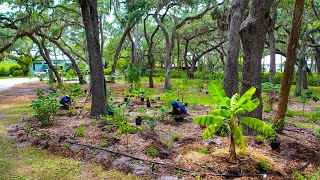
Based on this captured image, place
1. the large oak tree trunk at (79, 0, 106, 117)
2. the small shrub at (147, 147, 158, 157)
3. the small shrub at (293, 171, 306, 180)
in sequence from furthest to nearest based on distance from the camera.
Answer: the large oak tree trunk at (79, 0, 106, 117) → the small shrub at (147, 147, 158, 157) → the small shrub at (293, 171, 306, 180)

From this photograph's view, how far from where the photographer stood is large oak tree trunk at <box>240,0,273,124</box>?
5152 millimetres

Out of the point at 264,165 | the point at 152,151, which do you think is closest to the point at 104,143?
the point at 152,151

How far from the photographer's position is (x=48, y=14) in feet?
53.8

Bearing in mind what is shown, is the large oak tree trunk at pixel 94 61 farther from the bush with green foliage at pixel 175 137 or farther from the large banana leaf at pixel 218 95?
the large banana leaf at pixel 218 95

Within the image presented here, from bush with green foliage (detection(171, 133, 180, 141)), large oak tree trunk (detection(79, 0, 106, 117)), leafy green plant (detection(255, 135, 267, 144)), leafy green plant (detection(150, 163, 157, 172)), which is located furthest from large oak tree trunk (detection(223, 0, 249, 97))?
leafy green plant (detection(150, 163, 157, 172))

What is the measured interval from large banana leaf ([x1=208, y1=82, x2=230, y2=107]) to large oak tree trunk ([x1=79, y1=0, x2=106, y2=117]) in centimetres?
405

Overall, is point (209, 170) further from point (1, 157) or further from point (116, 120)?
point (1, 157)

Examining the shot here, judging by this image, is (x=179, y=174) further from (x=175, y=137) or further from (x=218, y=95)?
(x=175, y=137)

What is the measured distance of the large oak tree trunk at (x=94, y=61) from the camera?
24.2ft

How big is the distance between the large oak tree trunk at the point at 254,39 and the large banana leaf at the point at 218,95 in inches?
56.4

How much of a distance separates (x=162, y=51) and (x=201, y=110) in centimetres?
2622

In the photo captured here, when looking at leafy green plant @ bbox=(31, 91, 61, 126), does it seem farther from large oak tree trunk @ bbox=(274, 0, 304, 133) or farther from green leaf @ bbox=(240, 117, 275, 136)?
large oak tree trunk @ bbox=(274, 0, 304, 133)

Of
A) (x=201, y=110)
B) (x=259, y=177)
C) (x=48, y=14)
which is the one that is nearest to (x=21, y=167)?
(x=259, y=177)

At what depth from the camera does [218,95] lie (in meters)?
4.12
